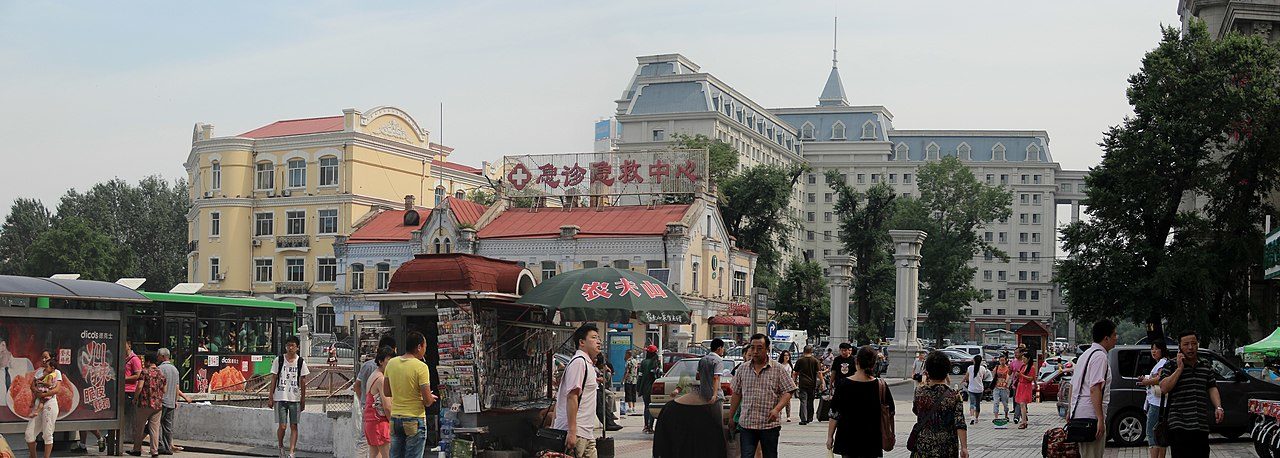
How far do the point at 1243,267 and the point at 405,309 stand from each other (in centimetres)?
2591

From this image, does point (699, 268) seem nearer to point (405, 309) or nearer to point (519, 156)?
point (519, 156)

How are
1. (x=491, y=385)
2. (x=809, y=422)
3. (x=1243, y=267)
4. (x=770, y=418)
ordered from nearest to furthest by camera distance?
(x=770, y=418) < (x=491, y=385) < (x=809, y=422) < (x=1243, y=267)

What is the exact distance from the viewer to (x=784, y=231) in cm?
7688

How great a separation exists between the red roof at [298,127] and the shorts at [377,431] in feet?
217

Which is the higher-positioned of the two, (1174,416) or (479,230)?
(479,230)

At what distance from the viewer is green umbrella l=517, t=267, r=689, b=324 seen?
56.4 feet

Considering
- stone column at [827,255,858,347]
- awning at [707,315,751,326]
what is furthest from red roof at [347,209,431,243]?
stone column at [827,255,858,347]

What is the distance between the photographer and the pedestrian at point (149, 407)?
60.1ft

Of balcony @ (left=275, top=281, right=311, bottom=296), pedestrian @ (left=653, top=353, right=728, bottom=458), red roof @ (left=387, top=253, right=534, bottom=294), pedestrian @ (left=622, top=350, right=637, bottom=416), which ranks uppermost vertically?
red roof @ (left=387, top=253, right=534, bottom=294)

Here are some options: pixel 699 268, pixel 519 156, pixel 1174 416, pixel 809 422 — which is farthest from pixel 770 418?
pixel 519 156

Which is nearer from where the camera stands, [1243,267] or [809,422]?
[809,422]

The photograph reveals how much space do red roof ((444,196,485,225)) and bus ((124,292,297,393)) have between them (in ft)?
95.9

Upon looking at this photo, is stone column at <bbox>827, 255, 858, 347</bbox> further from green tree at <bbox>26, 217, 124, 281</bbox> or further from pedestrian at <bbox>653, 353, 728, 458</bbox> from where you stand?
green tree at <bbox>26, 217, 124, 281</bbox>

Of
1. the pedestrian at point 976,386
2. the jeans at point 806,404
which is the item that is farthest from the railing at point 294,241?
the pedestrian at point 976,386
